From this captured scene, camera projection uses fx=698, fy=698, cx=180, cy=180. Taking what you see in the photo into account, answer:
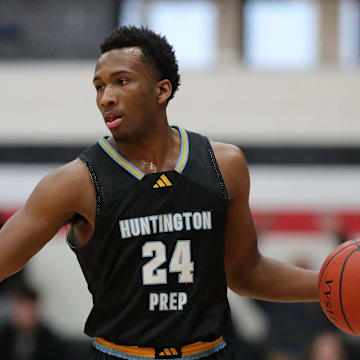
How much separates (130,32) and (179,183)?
1.83 ft

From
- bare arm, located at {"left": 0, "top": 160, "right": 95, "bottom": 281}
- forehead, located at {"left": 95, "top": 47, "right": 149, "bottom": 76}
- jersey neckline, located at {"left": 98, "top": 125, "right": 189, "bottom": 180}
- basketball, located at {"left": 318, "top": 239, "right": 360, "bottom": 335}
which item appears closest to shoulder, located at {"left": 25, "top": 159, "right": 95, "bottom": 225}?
bare arm, located at {"left": 0, "top": 160, "right": 95, "bottom": 281}

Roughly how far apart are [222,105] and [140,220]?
231 inches

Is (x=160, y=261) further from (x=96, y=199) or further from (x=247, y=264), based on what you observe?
(x=247, y=264)

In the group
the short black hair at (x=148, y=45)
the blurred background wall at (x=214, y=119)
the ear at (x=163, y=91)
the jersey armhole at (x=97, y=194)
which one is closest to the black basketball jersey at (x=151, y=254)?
the jersey armhole at (x=97, y=194)

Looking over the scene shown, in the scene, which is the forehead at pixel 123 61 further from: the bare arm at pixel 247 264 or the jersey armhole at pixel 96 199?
the bare arm at pixel 247 264

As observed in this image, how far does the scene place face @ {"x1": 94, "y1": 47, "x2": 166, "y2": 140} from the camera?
2.36 m

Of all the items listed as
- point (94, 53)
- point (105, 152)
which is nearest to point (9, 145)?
point (94, 53)

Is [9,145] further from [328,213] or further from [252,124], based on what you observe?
[328,213]

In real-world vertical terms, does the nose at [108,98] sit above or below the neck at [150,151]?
above

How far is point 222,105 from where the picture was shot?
8.12 meters

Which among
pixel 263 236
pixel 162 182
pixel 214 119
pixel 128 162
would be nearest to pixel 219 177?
pixel 162 182

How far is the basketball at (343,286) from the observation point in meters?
2.49

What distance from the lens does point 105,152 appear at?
2.47 meters

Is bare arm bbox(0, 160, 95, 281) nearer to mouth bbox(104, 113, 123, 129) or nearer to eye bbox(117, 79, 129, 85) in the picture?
mouth bbox(104, 113, 123, 129)
